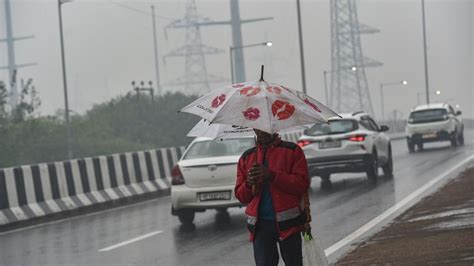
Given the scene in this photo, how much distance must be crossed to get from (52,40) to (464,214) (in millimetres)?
84183

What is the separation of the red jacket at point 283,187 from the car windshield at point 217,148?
9.26 m

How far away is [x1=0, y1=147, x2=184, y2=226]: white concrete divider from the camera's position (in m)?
17.8

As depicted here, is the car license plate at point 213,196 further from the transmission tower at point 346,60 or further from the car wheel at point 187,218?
the transmission tower at point 346,60

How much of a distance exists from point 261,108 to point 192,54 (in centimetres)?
8294

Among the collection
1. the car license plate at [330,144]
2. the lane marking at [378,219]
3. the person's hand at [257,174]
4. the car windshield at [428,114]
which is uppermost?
the person's hand at [257,174]

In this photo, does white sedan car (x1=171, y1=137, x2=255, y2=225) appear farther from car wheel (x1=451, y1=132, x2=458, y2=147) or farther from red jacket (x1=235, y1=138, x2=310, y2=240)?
car wheel (x1=451, y1=132, x2=458, y2=147)

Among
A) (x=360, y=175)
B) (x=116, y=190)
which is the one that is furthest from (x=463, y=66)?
(x=116, y=190)

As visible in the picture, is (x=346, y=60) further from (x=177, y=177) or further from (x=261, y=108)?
(x=261, y=108)

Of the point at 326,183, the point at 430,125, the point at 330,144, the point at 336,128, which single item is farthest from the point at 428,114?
the point at 330,144

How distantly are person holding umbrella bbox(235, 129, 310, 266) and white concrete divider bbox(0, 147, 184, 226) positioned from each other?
11.4 m

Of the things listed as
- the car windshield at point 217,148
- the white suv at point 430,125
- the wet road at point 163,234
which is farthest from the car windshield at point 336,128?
the white suv at point 430,125

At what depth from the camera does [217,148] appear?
16.1 meters

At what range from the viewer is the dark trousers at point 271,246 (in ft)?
21.3

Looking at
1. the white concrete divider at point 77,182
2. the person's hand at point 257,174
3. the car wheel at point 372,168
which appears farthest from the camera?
the car wheel at point 372,168
